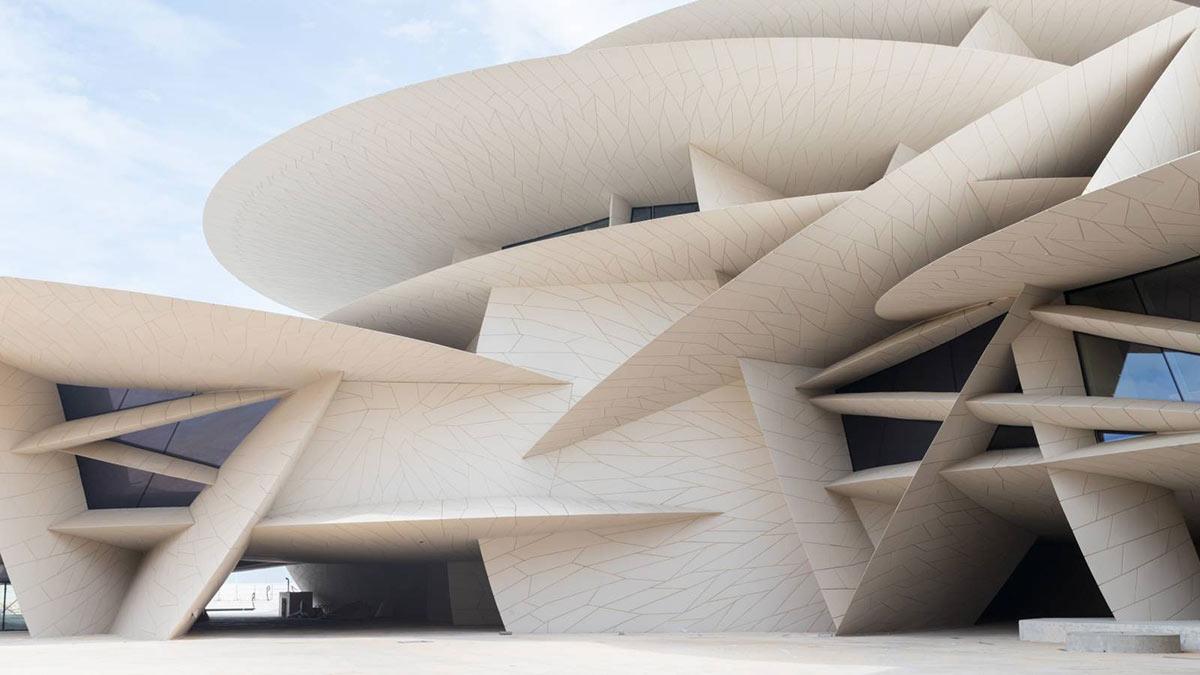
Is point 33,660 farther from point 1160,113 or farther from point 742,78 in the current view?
point 1160,113

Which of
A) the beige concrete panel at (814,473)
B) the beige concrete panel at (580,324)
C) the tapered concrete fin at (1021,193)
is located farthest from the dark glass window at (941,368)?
the beige concrete panel at (580,324)

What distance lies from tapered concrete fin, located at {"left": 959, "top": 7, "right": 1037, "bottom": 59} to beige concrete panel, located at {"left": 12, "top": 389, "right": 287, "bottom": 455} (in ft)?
54.1

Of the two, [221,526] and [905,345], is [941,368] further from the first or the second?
[221,526]

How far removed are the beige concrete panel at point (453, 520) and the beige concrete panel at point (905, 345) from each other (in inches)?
143

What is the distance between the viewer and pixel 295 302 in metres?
32.2

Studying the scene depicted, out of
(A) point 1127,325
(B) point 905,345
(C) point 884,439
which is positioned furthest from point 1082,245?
(C) point 884,439

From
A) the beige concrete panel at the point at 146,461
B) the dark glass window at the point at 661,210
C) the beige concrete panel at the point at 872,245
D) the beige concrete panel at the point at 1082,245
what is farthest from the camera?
Answer: the dark glass window at the point at 661,210

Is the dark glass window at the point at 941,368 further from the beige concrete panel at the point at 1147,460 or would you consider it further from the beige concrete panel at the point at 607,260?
the beige concrete panel at the point at 607,260

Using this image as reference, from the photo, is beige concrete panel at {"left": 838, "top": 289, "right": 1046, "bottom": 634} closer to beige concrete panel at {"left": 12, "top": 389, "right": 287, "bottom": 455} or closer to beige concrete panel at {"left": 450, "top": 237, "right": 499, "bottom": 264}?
beige concrete panel at {"left": 12, "top": 389, "right": 287, "bottom": 455}

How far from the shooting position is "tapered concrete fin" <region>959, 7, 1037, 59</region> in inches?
819

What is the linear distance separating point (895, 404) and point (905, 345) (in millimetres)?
1030

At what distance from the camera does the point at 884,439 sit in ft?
59.5

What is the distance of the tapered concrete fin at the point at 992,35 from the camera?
20812 millimetres

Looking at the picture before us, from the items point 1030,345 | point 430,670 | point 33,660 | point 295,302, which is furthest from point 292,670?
point 295,302
